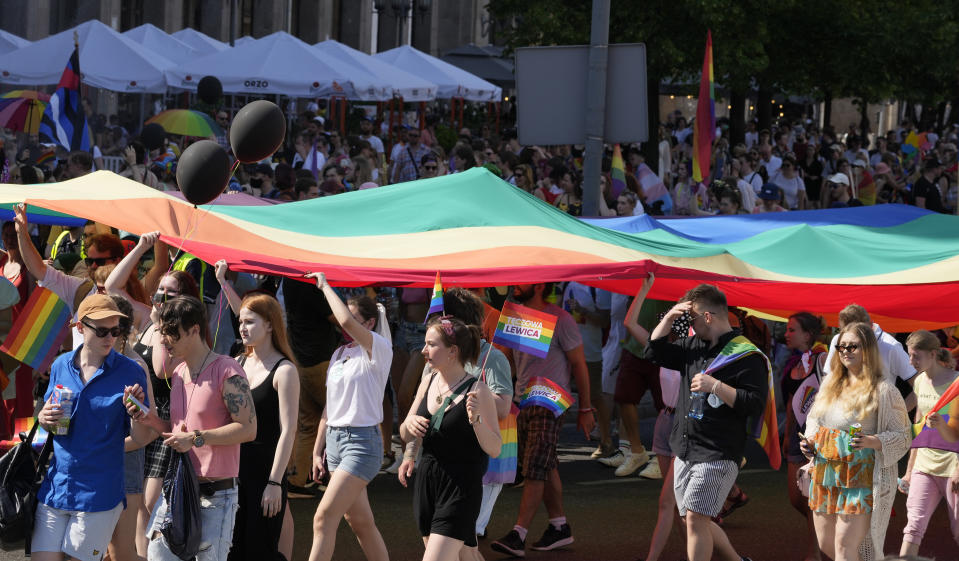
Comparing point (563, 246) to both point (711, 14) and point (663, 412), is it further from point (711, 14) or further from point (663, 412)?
point (711, 14)

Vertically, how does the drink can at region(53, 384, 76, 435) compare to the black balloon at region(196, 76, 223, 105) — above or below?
below

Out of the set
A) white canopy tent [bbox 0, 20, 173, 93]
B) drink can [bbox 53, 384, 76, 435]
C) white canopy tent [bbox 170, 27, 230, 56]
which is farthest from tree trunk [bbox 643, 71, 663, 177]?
drink can [bbox 53, 384, 76, 435]

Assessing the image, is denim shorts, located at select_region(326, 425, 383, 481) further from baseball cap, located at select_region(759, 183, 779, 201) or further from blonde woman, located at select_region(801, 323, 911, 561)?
baseball cap, located at select_region(759, 183, 779, 201)

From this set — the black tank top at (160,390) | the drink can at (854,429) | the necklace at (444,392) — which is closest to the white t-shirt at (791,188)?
the drink can at (854,429)

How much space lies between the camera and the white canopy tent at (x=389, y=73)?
25.8m

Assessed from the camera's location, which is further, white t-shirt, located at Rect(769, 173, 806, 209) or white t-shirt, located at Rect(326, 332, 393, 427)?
white t-shirt, located at Rect(769, 173, 806, 209)

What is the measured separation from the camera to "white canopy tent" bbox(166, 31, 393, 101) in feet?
75.0

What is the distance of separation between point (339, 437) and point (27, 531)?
69.4 inches

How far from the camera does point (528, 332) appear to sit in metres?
8.56

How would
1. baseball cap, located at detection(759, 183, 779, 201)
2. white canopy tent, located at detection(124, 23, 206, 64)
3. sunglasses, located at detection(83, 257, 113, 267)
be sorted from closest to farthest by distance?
sunglasses, located at detection(83, 257, 113, 267) → baseball cap, located at detection(759, 183, 779, 201) → white canopy tent, located at detection(124, 23, 206, 64)

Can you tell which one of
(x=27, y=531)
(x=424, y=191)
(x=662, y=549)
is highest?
(x=424, y=191)

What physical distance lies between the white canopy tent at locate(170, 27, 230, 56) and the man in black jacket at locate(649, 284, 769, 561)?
19.7 meters

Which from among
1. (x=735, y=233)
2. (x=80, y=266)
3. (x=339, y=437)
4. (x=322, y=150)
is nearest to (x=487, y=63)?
(x=322, y=150)

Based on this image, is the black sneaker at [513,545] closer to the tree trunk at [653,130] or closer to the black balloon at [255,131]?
the black balloon at [255,131]
